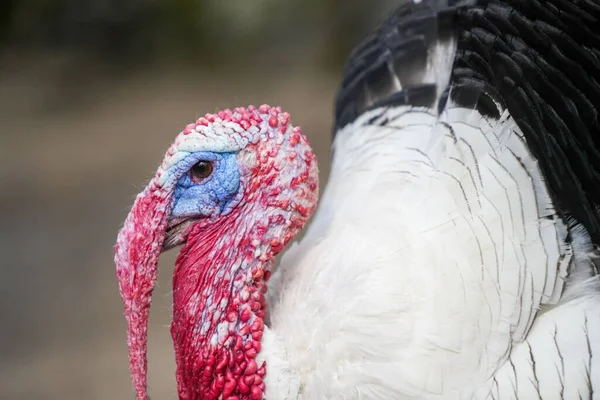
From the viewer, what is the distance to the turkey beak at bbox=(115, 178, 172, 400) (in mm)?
1839

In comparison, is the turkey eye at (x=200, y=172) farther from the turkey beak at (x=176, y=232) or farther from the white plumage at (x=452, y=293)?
the white plumage at (x=452, y=293)

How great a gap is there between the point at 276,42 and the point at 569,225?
5.19 meters

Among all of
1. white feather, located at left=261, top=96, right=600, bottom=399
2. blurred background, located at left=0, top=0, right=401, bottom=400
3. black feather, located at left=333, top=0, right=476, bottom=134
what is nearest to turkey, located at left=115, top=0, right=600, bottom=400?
white feather, located at left=261, top=96, right=600, bottom=399

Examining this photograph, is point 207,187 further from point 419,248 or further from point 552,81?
point 552,81

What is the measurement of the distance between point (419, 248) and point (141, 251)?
67 cm

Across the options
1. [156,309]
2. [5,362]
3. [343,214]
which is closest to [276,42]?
[156,309]

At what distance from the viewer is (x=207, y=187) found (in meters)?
1.87

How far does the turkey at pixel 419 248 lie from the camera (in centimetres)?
171

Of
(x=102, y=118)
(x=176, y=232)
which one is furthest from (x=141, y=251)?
(x=102, y=118)

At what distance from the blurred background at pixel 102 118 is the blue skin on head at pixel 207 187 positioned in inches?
65.9

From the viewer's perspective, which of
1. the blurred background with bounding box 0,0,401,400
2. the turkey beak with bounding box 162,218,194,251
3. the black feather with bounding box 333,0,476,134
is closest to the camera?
the turkey beak with bounding box 162,218,194,251

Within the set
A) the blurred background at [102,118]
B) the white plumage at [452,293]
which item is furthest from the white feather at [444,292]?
the blurred background at [102,118]

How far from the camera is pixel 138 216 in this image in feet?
6.07

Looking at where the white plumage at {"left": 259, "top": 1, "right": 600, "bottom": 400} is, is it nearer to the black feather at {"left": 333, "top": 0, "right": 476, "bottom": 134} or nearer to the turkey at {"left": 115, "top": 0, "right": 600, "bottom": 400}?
the turkey at {"left": 115, "top": 0, "right": 600, "bottom": 400}
